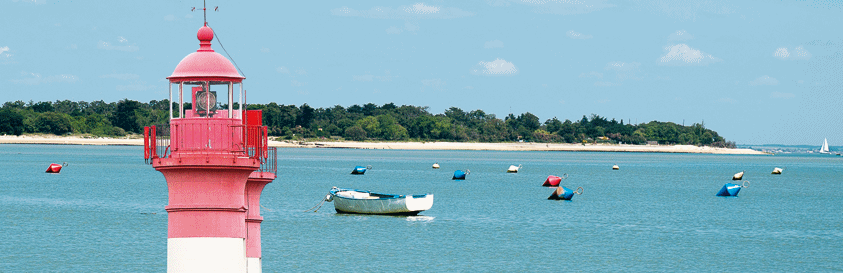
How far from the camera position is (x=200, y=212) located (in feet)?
35.9

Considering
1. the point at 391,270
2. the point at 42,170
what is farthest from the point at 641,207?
the point at 42,170

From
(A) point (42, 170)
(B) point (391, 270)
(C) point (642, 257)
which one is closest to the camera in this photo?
(B) point (391, 270)

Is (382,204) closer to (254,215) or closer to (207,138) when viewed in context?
(254,215)

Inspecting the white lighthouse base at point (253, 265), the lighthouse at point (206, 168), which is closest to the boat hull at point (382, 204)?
the white lighthouse base at point (253, 265)

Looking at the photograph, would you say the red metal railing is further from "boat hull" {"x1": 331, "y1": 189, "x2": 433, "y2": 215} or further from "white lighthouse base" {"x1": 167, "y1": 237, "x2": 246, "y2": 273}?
"boat hull" {"x1": 331, "y1": 189, "x2": 433, "y2": 215}

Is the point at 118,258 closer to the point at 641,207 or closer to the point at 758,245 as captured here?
the point at 758,245

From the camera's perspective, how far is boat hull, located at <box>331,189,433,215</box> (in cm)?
5575

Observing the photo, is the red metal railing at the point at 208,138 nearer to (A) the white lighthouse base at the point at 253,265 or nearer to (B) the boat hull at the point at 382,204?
(A) the white lighthouse base at the point at 253,265

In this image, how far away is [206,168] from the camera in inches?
423

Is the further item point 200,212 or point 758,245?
point 758,245

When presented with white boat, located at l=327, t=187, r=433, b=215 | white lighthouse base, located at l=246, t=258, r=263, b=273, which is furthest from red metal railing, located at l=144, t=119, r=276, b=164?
white boat, located at l=327, t=187, r=433, b=215

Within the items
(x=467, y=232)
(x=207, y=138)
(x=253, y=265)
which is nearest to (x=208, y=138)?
(x=207, y=138)

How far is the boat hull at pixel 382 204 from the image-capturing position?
55750mm

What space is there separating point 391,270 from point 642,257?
12.4 meters
